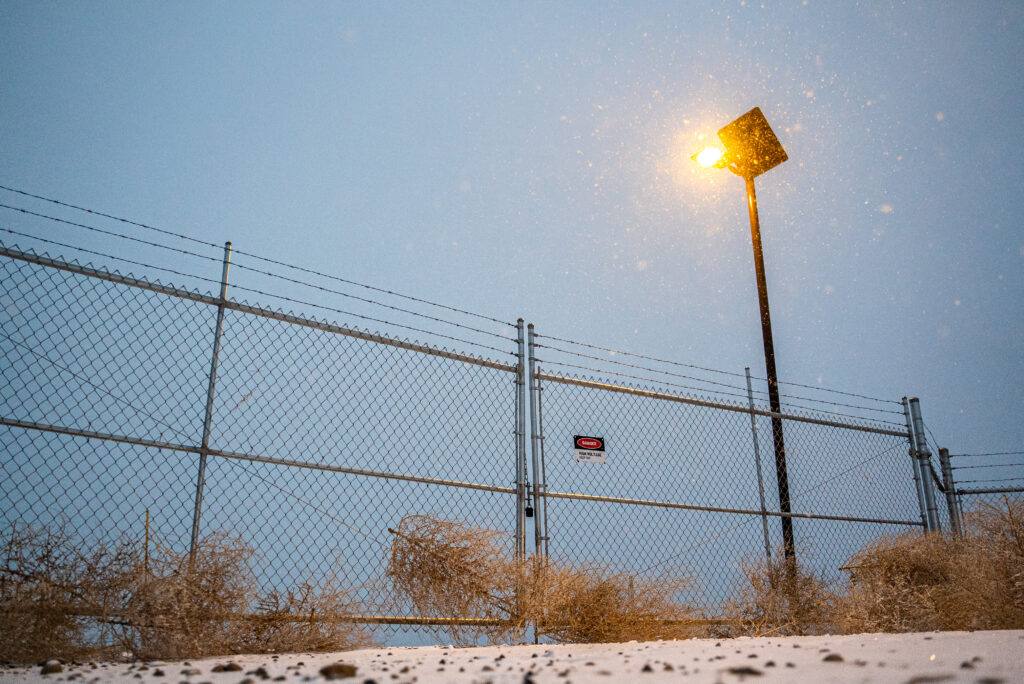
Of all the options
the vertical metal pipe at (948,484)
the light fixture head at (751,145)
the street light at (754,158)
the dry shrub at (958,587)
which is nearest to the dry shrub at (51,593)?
the dry shrub at (958,587)

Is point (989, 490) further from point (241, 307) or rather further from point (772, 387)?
point (241, 307)

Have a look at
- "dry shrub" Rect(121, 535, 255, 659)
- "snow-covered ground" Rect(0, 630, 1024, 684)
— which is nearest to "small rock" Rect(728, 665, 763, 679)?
"snow-covered ground" Rect(0, 630, 1024, 684)

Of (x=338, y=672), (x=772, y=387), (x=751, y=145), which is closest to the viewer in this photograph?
(x=338, y=672)

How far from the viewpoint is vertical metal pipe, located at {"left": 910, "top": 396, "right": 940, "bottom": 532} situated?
7.70 m

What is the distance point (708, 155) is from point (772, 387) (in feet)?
10.9

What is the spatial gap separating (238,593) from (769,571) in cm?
468

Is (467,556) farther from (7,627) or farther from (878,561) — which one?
(878,561)

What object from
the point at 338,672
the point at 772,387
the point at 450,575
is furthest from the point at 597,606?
the point at 772,387

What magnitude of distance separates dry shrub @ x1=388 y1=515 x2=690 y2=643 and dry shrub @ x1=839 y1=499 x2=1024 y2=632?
1591 millimetres

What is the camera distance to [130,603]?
318 cm

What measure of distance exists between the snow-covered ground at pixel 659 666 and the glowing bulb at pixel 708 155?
7.02 metres

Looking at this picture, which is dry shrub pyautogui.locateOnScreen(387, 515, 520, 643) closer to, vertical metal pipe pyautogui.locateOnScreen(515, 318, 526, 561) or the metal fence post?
vertical metal pipe pyautogui.locateOnScreen(515, 318, 526, 561)

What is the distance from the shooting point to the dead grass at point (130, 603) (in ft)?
9.78

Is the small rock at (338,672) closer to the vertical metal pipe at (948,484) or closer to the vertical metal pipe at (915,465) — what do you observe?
the vertical metal pipe at (915,465)
